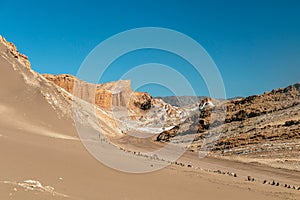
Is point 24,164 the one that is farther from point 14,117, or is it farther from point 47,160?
point 14,117

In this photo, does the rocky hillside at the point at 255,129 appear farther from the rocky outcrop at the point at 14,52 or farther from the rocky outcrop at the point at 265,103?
the rocky outcrop at the point at 14,52

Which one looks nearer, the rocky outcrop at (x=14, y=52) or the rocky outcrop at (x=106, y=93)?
the rocky outcrop at (x=14, y=52)

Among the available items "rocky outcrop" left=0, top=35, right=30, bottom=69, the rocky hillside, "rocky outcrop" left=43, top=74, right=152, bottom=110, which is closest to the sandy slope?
the rocky hillside

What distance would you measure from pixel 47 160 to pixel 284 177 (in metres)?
18.6

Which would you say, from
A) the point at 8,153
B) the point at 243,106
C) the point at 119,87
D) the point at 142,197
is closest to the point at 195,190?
the point at 142,197

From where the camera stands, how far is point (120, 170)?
15109 millimetres

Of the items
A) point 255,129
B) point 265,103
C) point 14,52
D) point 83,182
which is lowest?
point 83,182

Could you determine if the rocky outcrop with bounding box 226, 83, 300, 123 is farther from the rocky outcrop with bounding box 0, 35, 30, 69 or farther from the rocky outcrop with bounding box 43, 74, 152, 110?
the rocky outcrop with bounding box 43, 74, 152, 110

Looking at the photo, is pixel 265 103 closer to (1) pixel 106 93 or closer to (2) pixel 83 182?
(2) pixel 83 182

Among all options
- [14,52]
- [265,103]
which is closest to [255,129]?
[265,103]

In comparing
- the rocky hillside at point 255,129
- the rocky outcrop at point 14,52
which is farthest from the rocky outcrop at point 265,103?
the rocky outcrop at point 14,52

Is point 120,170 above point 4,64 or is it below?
below

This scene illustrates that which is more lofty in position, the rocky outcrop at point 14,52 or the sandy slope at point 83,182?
the rocky outcrop at point 14,52

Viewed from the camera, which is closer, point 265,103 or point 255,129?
point 255,129
